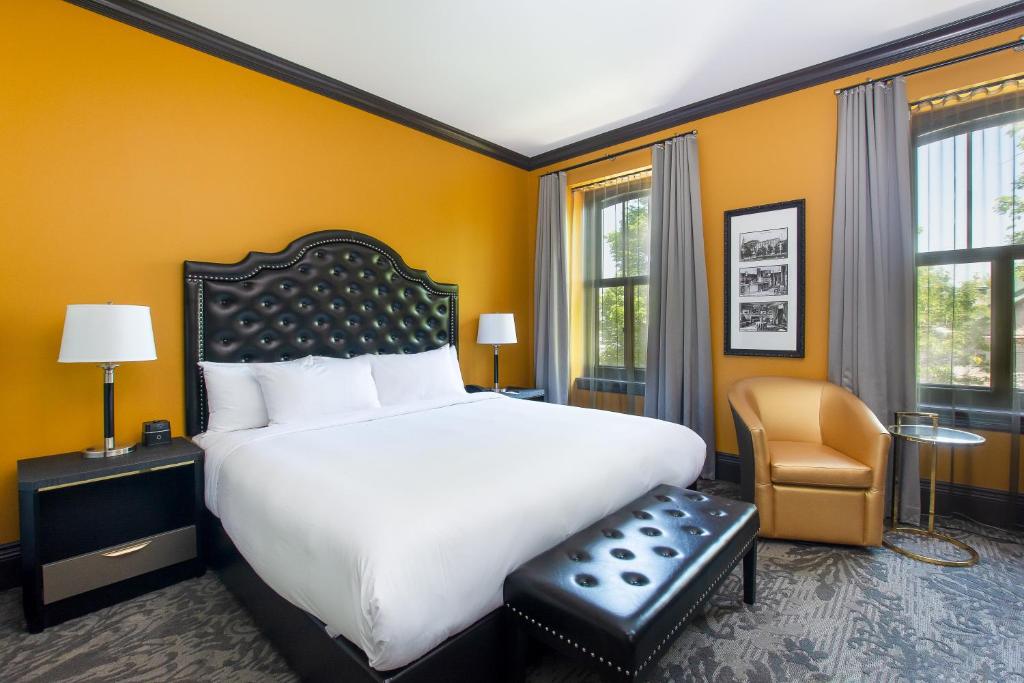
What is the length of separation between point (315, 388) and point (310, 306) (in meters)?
0.76

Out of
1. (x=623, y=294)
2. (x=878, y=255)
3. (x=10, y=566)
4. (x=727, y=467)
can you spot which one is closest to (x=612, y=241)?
(x=623, y=294)

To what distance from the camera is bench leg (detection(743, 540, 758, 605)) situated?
2.18m

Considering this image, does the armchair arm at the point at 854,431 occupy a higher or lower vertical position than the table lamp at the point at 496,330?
lower

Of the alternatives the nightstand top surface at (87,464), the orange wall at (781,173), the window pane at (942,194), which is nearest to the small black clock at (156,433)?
the nightstand top surface at (87,464)

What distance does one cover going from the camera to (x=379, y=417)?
294 cm

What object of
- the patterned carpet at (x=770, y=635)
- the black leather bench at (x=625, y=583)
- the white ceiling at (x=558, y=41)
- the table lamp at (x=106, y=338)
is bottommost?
the patterned carpet at (x=770, y=635)

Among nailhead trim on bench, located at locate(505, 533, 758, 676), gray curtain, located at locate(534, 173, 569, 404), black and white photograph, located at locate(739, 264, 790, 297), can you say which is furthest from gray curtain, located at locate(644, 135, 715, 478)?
nailhead trim on bench, located at locate(505, 533, 758, 676)

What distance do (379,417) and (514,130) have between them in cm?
294

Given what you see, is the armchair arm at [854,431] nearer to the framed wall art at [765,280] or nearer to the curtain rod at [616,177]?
the framed wall art at [765,280]

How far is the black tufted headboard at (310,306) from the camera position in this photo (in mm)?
2947

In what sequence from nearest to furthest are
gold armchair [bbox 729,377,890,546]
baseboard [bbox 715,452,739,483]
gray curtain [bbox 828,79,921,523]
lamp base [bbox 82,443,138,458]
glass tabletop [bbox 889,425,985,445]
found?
lamp base [bbox 82,443,138,458]
glass tabletop [bbox 889,425,985,445]
gold armchair [bbox 729,377,890,546]
gray curtain [bbox 828,79,921,523]
baseboard [bbox 715,452,739,483]

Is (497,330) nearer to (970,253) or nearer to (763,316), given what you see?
(763,316)

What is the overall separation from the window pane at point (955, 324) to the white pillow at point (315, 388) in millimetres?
3571

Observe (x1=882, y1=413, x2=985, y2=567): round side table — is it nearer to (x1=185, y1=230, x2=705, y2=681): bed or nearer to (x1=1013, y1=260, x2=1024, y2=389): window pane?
(x1=1013, y1=260, x2=1024, y2=389): window pane
